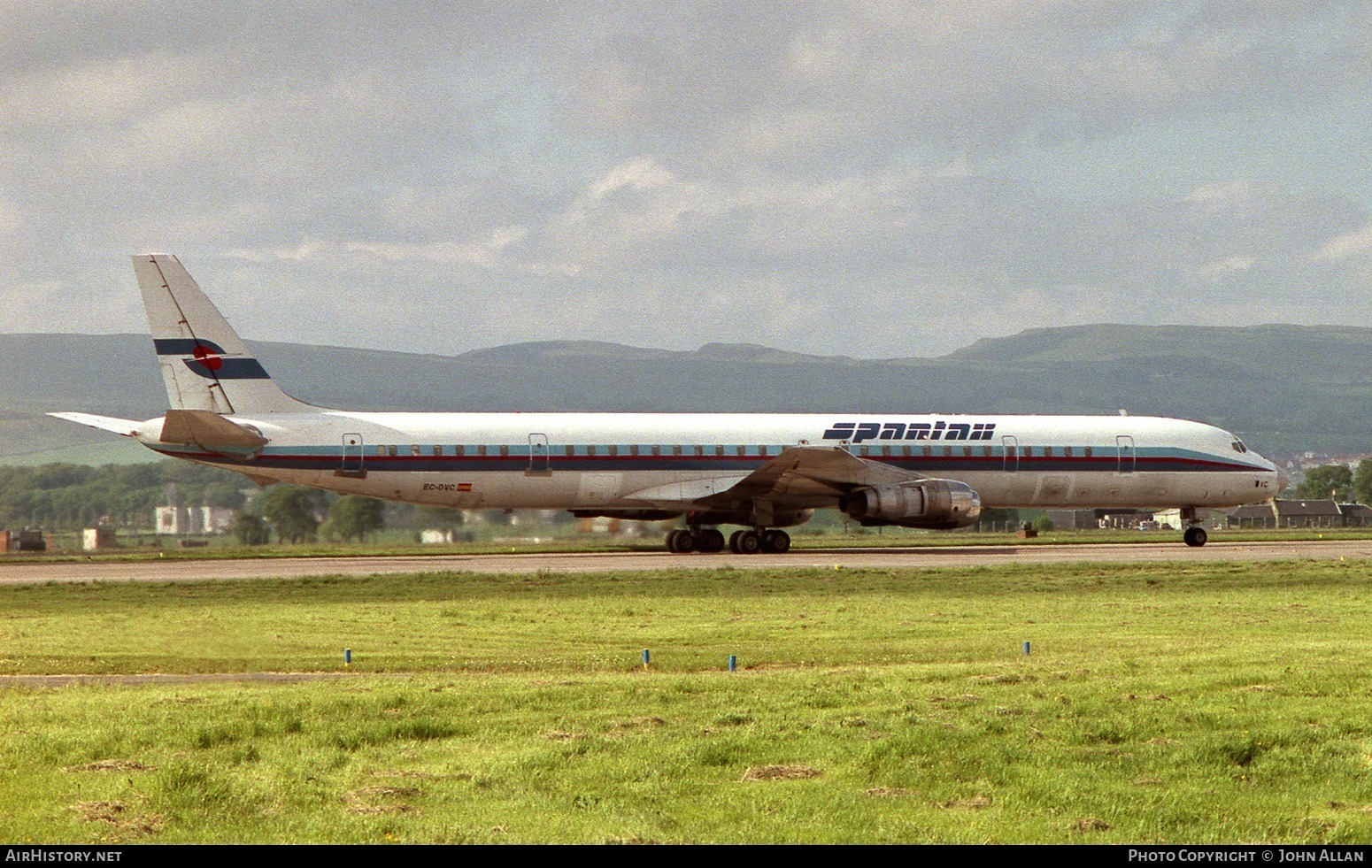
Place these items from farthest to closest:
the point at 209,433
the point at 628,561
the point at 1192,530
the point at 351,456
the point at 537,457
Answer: the point at 1192,530 → the point at 537,457 → the point at 351,456 → the point at 628,561 → the point at 209,433

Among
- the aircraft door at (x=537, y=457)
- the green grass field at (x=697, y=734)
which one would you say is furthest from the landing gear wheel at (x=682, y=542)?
the green grass field at (x=697, y=734)

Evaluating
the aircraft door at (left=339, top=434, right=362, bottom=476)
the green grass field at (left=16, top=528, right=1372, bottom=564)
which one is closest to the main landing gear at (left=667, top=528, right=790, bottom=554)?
the green grass field at (left=16, top=528, right=1372, bottom=564)

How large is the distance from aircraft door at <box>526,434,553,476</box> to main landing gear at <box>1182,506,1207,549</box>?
21826mm

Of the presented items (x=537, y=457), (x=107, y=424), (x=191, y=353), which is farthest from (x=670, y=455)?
(x=107, y=424)

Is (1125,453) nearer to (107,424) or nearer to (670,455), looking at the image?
(670,455)

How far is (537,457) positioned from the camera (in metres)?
42.9

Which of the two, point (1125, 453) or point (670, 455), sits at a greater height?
point (670, 455)

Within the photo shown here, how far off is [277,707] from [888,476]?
33174 mm

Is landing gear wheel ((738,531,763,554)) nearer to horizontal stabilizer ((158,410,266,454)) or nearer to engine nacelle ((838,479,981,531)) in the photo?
engine nacelle ((838,479,981,531))

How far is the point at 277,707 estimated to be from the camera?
13.4 metres

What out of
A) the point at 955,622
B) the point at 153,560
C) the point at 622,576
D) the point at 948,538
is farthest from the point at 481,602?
the point at 948,538

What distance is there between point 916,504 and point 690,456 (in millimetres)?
6769

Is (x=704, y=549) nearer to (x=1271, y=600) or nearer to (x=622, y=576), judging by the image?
(x=622, y=576)

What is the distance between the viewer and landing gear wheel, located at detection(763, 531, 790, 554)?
45062 millimetres
